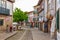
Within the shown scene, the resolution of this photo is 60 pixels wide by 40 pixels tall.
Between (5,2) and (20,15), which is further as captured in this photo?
(20,15)

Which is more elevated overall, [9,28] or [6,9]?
[6,9]

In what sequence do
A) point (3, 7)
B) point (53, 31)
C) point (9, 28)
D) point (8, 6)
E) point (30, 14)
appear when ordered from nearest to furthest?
point (53, 31) → point (9, 28) → point (3, 7) → point (8, 6) → point (30, 14)

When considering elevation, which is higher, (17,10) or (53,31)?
(17,10)

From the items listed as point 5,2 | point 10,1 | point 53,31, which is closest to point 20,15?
point 10,1

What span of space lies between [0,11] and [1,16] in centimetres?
209

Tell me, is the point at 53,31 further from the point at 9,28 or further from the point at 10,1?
the point at 10,1

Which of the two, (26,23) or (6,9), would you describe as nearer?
(6,9)

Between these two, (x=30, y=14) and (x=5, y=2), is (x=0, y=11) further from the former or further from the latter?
(x=30, y=14)

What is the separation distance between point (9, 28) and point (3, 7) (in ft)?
20.4

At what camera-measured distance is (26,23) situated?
13338 cm

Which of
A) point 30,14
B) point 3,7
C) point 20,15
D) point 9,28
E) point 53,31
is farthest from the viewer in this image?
point 30,14

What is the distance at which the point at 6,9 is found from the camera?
51.8 meters

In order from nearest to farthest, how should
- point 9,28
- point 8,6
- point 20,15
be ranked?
1. point 9,28
2. point 8,6
3. point 20,15

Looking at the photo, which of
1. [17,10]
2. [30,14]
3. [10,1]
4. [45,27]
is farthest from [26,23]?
[45,27]
